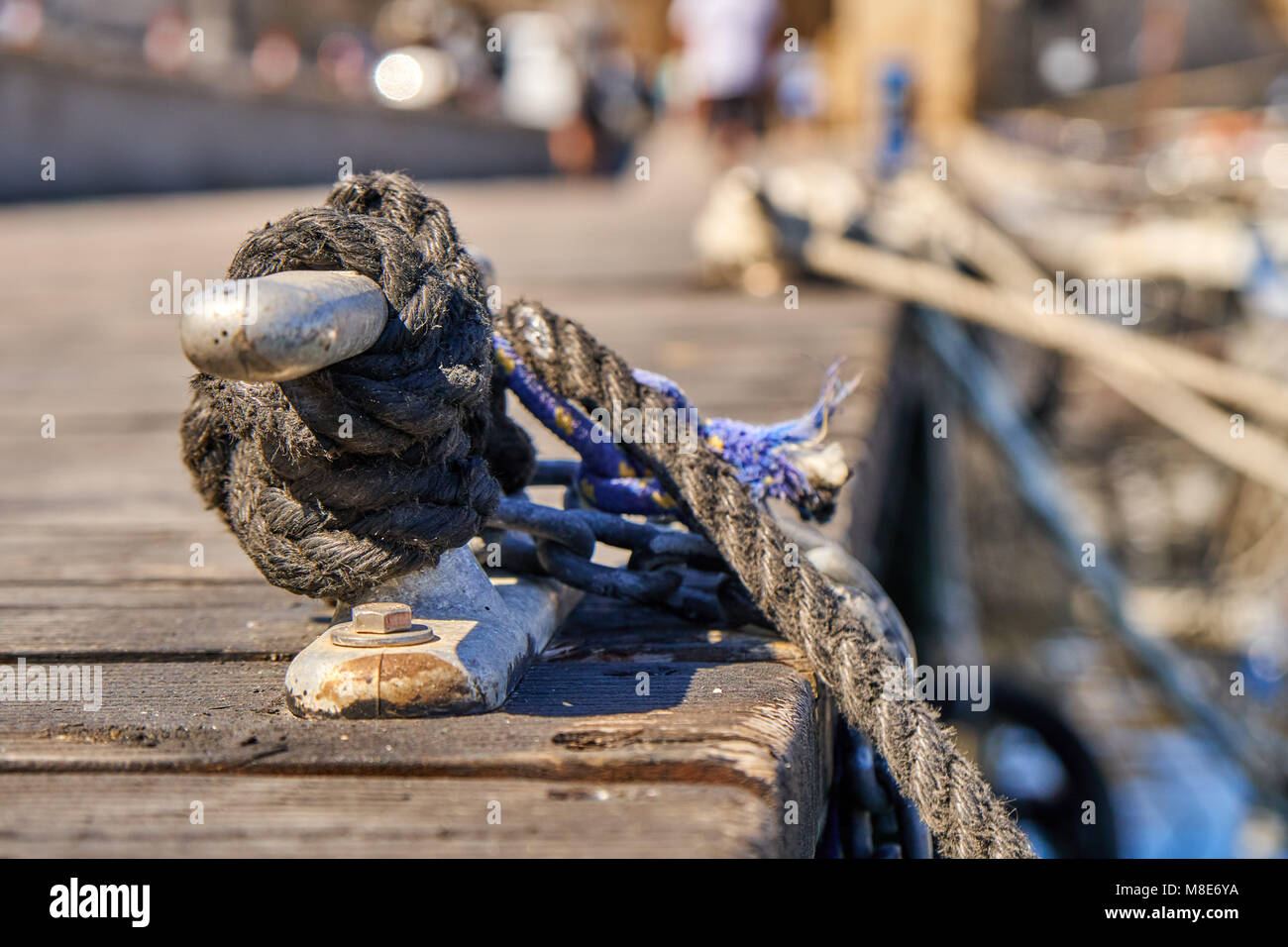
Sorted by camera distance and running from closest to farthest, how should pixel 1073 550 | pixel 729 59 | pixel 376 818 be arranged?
1. pixel 376 818
2. pixel 1073 550
3. pixel 729 59

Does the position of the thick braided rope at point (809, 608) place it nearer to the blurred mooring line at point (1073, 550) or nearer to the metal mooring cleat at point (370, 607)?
the metal mooring cleat at point (370, 607)

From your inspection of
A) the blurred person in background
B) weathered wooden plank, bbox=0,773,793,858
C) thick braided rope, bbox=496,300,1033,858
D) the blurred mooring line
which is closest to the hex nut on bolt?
weathered wooden plank, bbox=0,773,793,858

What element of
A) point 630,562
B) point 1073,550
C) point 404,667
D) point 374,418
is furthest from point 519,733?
point 1073,550

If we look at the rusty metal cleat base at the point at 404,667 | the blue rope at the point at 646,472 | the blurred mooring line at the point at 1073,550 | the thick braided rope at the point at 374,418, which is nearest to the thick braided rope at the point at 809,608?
the blue rope at the point at 646,472

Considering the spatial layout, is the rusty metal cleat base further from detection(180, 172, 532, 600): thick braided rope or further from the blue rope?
the blue rope

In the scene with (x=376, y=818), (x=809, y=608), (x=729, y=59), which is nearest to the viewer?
(x=376, y=818)

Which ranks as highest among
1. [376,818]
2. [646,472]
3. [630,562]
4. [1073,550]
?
[646,472]

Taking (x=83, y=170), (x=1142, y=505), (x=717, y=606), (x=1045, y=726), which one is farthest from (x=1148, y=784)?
(x=717, y=606)

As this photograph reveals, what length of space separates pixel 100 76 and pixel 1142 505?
39.9 ft

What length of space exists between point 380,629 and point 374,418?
0.21 m

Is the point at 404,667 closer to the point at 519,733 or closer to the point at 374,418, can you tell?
the point at 519,733

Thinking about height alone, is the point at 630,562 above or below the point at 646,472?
below

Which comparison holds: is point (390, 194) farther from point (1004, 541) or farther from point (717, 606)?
point (1004, 541)

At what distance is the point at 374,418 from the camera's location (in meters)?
1.22
